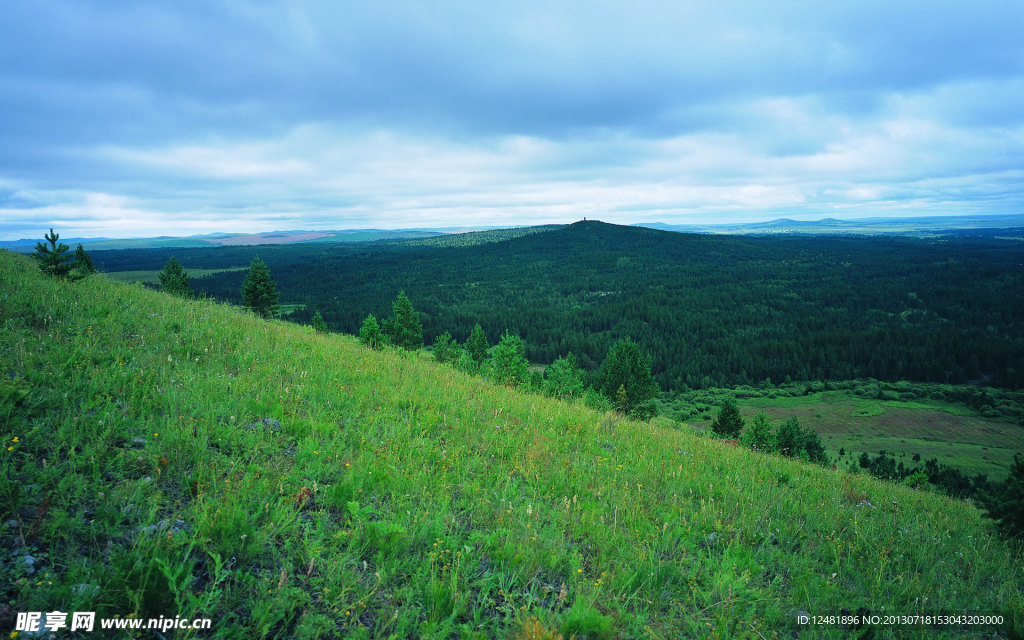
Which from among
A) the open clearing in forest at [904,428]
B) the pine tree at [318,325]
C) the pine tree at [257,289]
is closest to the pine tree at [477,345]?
the pine tree at [318,325]

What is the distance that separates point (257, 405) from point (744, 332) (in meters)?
151

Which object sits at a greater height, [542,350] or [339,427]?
[339,427]

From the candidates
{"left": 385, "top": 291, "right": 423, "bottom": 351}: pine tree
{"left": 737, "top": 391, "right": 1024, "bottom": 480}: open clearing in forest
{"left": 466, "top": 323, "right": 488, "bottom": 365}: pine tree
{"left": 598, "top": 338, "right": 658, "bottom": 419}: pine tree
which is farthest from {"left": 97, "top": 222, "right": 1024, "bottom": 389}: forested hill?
{"left": 385, "top": 291, "right": 423, "bottom": 351}: pine tree

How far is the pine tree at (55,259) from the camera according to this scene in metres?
10.6

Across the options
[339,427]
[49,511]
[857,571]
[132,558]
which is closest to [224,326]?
[339,427]

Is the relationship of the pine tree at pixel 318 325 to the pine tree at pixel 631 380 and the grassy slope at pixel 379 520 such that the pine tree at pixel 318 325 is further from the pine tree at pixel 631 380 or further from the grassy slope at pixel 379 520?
the pine tree at pixel 631 380

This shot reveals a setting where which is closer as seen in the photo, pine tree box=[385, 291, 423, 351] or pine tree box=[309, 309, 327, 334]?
pine tree box=[309, 309, 327, 334]

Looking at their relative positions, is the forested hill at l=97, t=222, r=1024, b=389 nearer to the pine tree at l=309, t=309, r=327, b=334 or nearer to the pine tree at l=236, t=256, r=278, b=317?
the pine tree at l=309, t=309, r=327, b=334

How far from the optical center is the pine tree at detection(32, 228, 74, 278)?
10633 mm

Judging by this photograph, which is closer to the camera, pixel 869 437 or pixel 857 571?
pixel 857 571

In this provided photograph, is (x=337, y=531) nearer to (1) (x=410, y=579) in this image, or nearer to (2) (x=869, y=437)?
(1) (x=410, y=579)

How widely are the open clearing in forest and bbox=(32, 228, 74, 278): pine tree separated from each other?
6581 centimetres

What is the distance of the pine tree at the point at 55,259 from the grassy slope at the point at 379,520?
5.23 meters

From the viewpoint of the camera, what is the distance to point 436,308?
511 ft
